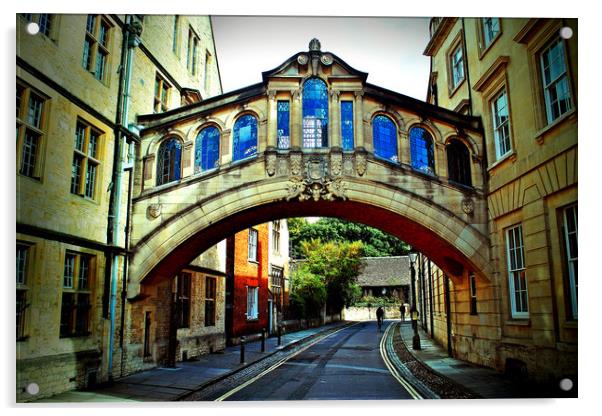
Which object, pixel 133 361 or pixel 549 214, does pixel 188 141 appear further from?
pixel 549 214

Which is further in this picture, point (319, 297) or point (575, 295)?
point (319, 297)

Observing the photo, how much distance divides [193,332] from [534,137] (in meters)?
12.2

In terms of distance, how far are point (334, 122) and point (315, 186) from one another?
170 centimetres

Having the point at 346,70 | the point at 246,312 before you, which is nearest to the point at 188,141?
the point at 346,70

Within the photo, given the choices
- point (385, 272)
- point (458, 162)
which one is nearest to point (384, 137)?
point (458, 162)

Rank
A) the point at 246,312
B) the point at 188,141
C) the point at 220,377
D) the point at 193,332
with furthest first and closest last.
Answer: the point at 246,312 < the point at 193,332 < the point at 188,141 < the point at 220,377

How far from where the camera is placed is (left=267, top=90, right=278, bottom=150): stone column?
1230 cm

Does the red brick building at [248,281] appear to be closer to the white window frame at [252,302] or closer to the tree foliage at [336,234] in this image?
the white window frame at [252,302]

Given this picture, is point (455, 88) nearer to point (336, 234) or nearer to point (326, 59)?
point (326, 59)

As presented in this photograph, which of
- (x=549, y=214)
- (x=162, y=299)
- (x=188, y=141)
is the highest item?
(x=188, y=141)

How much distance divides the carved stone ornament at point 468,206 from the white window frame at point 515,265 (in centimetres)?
114

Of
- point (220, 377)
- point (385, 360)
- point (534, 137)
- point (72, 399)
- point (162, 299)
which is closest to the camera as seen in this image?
point (72, 399)

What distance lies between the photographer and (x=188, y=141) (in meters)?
12.9

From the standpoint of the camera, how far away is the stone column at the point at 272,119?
484 inches
